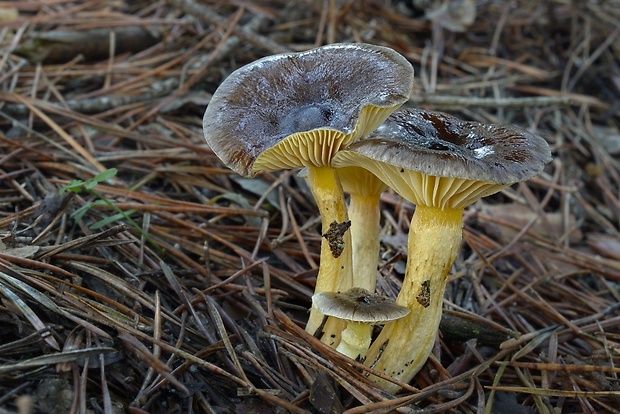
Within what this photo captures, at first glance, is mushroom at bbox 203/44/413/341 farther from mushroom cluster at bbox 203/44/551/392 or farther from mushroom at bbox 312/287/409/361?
mushroom at bbox 312/287/409/361

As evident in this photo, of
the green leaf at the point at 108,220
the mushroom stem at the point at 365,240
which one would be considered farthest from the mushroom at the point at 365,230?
the green leaf at the point at 108,220

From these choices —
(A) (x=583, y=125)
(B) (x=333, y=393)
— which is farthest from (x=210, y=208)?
(A) (x=583, y=125)

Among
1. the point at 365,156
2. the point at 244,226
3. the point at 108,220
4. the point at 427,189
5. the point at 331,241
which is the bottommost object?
the point at 244,226

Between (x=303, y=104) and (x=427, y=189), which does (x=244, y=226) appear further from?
(x=427, y=189)

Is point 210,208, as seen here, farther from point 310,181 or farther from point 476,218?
point 476,218

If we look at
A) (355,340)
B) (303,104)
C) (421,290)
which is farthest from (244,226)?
(421,290)

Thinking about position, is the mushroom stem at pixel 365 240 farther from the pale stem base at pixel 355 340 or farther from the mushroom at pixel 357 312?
the pale stem base at pixel 355 340

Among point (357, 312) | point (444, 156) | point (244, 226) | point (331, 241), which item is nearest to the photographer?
point (444, 156)
